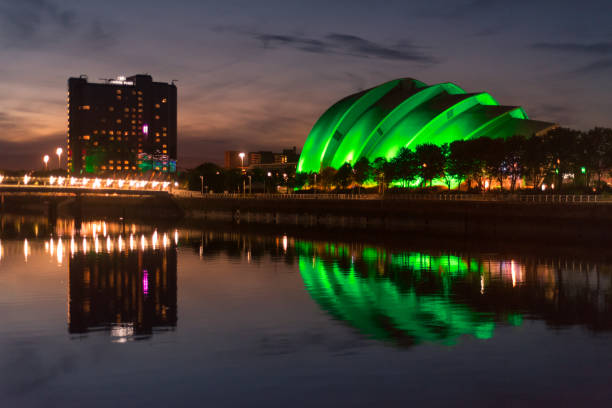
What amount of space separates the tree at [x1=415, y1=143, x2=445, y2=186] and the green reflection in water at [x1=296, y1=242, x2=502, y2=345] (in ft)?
131

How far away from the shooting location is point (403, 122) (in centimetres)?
9712

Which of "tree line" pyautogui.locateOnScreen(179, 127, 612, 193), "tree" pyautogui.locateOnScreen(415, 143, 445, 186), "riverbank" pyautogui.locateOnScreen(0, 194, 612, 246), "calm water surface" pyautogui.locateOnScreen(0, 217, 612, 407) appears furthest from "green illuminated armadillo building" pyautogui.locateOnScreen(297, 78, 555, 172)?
"calm water surface" pyautogui.locateOnScreen(0, 217, 612, 407)

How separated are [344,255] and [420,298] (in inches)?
656

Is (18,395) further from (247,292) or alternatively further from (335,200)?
(335,200)

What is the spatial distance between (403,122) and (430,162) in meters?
18.4

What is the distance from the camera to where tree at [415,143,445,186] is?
261 ft

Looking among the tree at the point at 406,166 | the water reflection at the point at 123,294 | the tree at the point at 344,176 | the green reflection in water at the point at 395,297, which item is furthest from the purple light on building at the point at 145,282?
the tree at the point at 344,176

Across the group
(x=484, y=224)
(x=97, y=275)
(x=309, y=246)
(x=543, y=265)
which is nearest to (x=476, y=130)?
(x=484, y=224)

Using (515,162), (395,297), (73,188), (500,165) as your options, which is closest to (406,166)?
(500,165)

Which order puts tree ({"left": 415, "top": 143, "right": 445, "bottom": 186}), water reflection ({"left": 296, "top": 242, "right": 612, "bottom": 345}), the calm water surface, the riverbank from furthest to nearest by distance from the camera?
1. tree ({"left": 415, "top": 143, "right": 445, "bottom": 186})
2. the riverbank
3. water reflection ({"left": 296, "top": 242, "right": 612, "bottom": 345})
4. the calm water surface

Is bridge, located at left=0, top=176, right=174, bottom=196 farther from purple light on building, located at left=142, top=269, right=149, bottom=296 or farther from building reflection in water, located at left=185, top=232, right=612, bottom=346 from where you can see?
purple light on building, located at left=142, top=269, right=149, bottom=296

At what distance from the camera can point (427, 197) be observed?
67.4 m

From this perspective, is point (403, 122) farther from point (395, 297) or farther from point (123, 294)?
point (123, 294)

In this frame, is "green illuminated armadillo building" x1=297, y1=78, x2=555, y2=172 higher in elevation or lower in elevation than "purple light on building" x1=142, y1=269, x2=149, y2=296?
higher
